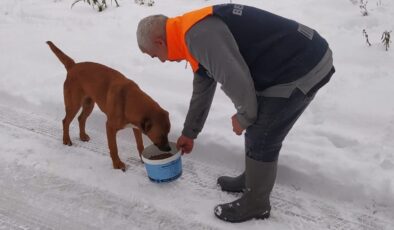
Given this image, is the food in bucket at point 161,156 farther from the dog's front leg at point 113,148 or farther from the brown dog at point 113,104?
the dog's front leg at point 113,148

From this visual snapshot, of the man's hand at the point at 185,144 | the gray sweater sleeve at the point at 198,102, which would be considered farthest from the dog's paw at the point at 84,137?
the gray sweater sleeve at the point at 198,102

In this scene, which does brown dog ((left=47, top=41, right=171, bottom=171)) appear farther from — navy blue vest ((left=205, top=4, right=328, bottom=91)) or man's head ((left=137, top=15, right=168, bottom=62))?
navy blue vest ((left=205, top=4, right=328, bottom=91))

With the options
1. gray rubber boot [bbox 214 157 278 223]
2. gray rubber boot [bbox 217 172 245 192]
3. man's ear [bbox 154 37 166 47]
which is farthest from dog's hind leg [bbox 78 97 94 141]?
man's ear [bbox 154 37 166 47]

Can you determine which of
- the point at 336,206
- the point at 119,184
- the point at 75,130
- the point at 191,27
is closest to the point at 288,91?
the point at 191,27

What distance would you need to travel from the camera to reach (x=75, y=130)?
3992mm

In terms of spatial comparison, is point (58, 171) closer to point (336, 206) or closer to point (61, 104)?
point (61, 104)

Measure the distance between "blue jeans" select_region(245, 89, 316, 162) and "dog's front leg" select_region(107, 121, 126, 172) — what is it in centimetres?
114

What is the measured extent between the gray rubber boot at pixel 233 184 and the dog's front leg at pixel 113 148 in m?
0.78

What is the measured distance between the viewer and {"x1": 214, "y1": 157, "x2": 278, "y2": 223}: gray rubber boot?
2.70 metres

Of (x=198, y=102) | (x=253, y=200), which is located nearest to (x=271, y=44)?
(x=198, y=102)

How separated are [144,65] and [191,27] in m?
2.81

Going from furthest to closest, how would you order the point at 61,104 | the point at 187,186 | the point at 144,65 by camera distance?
the point at 144,65 < the point at 61,104 < the point at 187,186

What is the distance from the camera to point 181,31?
224 cm

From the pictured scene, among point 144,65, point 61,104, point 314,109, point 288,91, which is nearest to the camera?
point 288,91
